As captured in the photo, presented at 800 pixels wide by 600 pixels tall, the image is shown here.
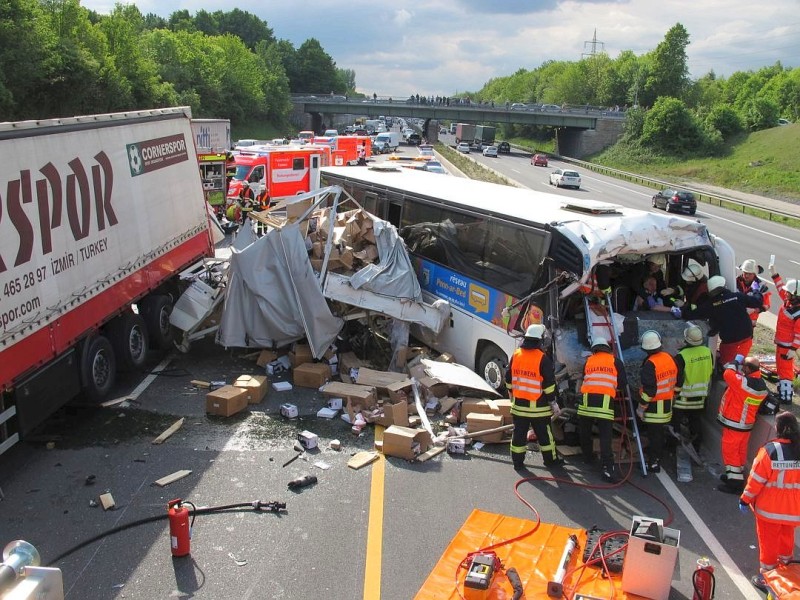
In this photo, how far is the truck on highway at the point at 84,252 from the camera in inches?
268

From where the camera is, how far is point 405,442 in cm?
750

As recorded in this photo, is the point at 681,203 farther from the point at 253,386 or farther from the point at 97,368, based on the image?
the point at 97,368

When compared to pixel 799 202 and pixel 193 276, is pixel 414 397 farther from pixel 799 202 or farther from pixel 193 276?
pixel 799 202

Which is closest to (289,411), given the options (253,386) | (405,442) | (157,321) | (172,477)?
(253,386)

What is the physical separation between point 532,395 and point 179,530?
142 inches

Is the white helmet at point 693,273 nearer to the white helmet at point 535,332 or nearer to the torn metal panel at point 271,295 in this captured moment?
the white helmet at point 535,332

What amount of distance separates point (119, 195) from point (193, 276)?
2.97 metres

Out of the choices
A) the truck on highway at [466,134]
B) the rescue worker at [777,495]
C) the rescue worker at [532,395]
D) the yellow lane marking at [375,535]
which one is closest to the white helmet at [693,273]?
the rescue worker at [532,395]

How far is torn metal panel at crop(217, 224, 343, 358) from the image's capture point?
1003 centimetres

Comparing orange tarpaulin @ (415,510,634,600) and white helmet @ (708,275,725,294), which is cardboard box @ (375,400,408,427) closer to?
orange tarpaulin @ (415,510,634,600)

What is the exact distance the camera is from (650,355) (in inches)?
285

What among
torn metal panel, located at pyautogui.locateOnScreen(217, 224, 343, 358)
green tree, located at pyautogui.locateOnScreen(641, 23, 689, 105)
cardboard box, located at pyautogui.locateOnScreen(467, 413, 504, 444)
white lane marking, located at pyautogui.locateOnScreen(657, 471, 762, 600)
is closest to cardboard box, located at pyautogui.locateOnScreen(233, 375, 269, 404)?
torn metal panel, located at pyautogui.locateOnScreen(217, 224, 343, 358)

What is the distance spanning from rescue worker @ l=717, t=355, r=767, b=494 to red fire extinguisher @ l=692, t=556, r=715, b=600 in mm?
2092

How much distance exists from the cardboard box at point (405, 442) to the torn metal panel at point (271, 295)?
264 centimetres
